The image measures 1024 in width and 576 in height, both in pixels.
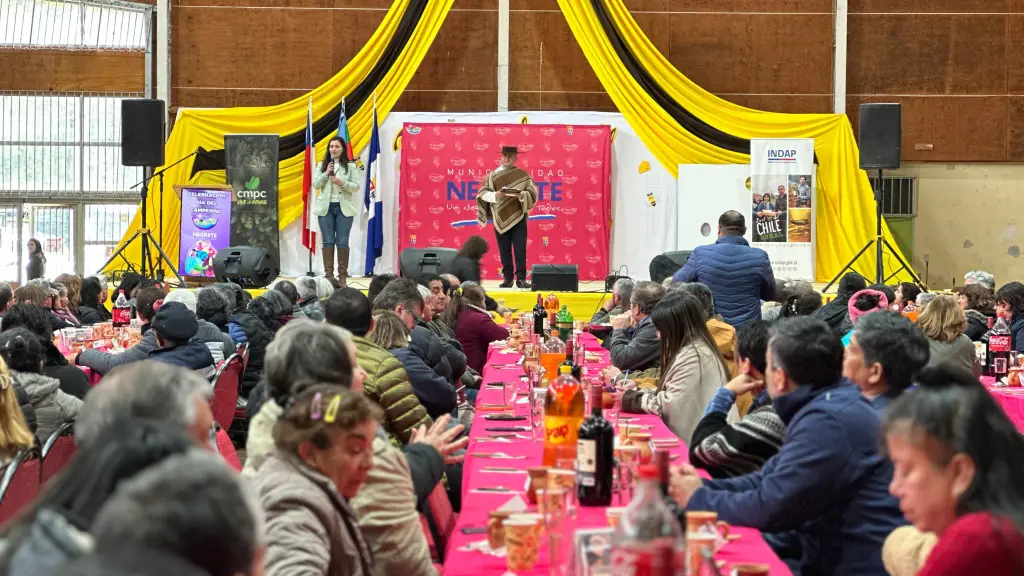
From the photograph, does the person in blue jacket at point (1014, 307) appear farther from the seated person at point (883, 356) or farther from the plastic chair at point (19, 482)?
the plastic chair at point (19, 482)

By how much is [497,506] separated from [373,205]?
1082cm

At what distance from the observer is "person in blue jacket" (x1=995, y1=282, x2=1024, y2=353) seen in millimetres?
7902

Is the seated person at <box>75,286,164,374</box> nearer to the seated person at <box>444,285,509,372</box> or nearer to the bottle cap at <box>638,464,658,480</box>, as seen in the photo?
the seated person at <box>444,285,509,372</box>

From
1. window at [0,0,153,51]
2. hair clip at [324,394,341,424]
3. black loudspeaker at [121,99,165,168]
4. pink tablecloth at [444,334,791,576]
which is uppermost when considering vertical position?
window at [0,0,153,51]

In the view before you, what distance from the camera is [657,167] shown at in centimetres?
1408

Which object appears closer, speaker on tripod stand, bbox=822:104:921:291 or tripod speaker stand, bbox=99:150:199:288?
tripod speaker stand, bbox=99:150:199:288

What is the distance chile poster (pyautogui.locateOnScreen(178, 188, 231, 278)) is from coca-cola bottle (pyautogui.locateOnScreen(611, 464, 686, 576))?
11.6 metres

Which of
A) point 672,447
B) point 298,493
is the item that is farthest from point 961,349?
point 298,493

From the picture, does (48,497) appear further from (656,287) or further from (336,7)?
(336,7)

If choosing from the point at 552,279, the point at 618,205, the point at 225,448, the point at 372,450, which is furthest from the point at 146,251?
the point at 372,450

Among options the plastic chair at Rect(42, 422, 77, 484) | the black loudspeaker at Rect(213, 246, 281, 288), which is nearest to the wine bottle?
the plastic chair at Rect(42, 422, 77, 484)

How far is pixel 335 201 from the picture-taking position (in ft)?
41.3

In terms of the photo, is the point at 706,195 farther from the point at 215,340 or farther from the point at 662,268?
the point at 215,340

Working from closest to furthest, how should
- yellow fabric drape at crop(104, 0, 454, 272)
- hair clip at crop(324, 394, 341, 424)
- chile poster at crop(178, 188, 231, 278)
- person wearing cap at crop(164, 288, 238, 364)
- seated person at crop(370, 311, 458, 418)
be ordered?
hair clip at crop(324, 394, 341, 424) → seated person at crop(370, 311, 458, 418) → person wearing cap at crop(164, 288, 238, 364) → chile poster at crop(178, 188, 231, 278) → yellow fabric drape at crop(104, 0, 454, 272)
